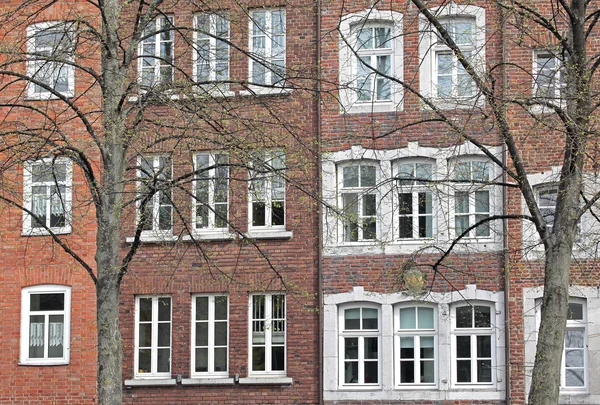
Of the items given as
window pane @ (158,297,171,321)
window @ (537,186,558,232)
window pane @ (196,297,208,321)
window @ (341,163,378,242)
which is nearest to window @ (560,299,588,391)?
window @ (537,186,558,232)

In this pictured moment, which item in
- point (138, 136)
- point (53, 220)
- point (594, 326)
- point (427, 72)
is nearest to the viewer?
point (138, 136)

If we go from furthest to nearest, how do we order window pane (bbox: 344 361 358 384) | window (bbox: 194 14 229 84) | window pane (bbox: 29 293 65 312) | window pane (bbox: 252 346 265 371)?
window pane (bbox: 29 293 65 312) < window pane (bbox: 252 346 265 371) < window pane (bbox: 344 361 358 384) < window (bbox: 194 14 229 84)

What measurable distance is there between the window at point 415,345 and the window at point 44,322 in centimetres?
721

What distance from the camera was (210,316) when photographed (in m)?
24.7

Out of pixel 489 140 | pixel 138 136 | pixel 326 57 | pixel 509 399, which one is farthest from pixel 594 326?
pixel 138 136

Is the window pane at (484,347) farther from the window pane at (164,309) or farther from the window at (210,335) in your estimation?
the window pane at (164,309)

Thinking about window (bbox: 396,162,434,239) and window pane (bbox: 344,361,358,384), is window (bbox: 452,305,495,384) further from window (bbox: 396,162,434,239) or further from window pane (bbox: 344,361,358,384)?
window pane (bbox: 344,361,358,384)

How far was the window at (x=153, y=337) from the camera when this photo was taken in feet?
81.4

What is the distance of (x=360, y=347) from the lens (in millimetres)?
23984

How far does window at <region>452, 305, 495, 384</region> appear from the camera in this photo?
23.4 meters

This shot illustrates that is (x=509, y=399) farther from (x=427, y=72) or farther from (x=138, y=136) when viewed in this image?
(x=138, y=136)

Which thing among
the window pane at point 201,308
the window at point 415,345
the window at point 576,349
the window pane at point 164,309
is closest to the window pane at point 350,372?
Answer: the window at point 415,345

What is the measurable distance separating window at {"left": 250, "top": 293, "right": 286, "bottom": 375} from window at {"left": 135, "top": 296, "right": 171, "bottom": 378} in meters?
1.85

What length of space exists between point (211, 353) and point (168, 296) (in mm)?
1534
